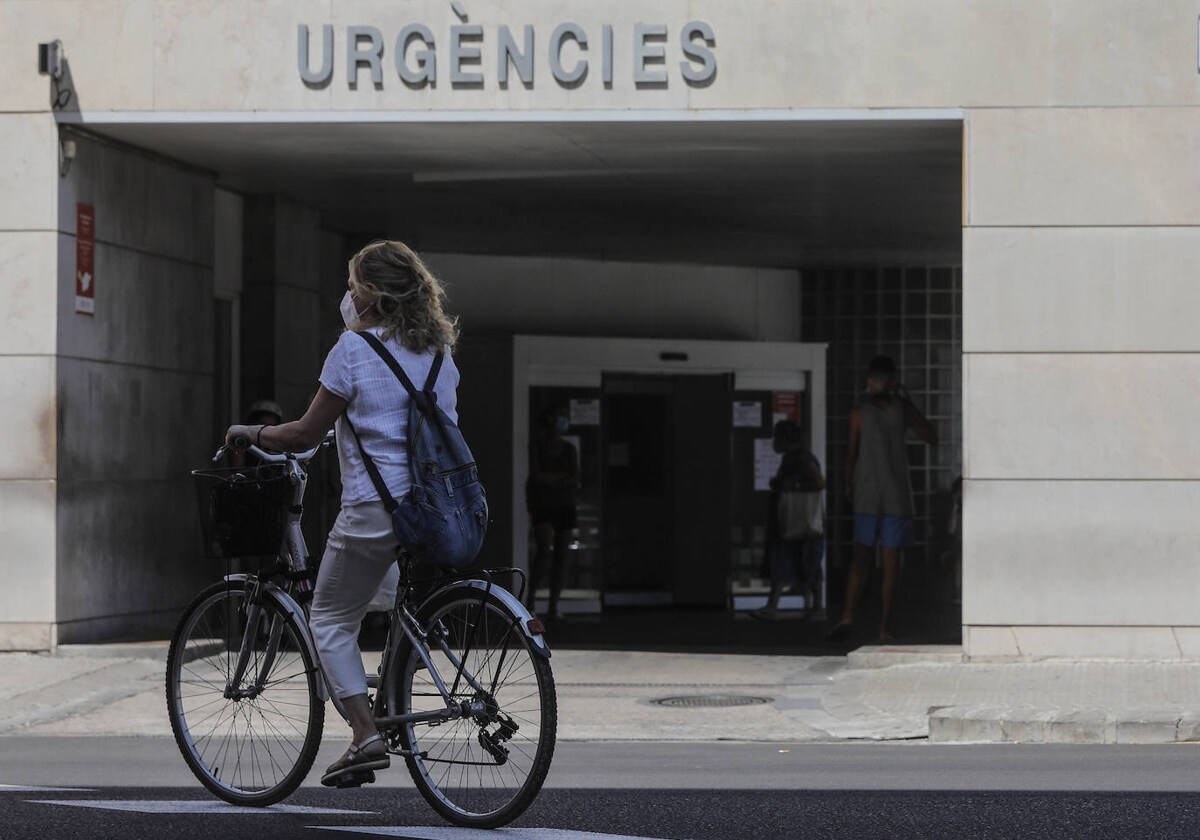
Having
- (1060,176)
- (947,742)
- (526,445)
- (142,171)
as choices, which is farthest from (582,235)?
(947,742)

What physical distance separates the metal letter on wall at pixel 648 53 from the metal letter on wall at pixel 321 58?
1.76 metres

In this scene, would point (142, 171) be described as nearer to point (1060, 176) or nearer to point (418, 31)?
point (418, 31)

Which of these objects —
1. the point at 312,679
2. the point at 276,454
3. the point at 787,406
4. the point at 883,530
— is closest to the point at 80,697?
the point at 276,454

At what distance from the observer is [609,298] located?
19.1 m

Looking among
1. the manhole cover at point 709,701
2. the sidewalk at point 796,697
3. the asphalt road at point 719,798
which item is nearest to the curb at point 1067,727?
the sidewalk at point 796,697

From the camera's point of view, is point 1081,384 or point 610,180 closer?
point 1081,384

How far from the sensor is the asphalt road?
5820 millimetres

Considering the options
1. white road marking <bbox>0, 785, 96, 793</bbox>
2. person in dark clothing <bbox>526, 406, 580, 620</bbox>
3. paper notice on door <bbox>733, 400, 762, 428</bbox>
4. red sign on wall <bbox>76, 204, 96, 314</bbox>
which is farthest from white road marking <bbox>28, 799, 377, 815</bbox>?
paper notice on door <bbox>733, 400, 762, 428</bbox>

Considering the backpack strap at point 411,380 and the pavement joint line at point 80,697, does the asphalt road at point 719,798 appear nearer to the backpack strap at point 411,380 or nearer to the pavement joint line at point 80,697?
the pavement joint line at point 80,697

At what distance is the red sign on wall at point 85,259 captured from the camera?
11.5 m

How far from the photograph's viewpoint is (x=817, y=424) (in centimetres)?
1722

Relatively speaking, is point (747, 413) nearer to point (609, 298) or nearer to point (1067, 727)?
point (609, 298)

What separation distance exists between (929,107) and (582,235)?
637 cm

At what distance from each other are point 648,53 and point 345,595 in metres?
6.16
